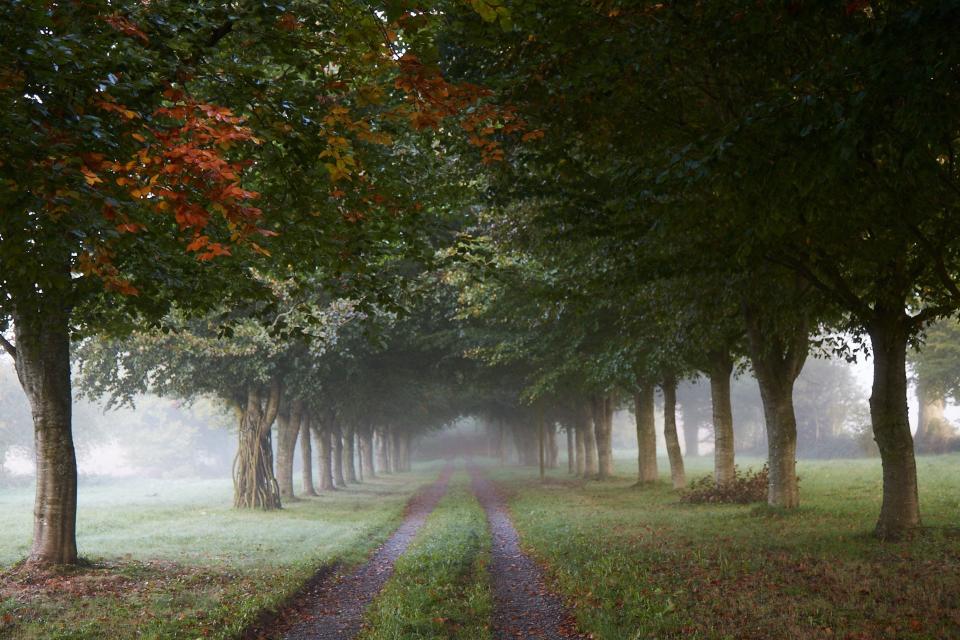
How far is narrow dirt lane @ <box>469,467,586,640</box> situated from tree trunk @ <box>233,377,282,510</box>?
60.2 feet

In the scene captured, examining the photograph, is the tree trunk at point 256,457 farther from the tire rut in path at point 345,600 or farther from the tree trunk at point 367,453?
the tree trunk at point 367,453

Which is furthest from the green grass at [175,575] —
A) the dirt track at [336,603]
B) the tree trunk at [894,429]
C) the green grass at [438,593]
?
the tree trunk at [894,429]

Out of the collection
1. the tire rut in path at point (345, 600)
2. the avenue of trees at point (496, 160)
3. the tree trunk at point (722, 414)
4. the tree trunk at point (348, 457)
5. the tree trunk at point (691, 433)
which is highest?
the avenue of trees at point (496, 160)

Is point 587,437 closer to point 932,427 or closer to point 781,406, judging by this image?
point 932,427

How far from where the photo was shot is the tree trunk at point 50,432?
13.0 m

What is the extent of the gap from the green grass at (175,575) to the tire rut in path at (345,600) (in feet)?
1.36

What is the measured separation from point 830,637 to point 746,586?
2424mm

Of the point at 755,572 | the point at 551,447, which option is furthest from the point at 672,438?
the point at 551,447

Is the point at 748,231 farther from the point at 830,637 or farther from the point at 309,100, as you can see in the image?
the point at 309,100

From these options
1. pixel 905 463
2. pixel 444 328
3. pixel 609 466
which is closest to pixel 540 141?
pixel 905 463

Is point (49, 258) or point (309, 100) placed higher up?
point (309, 100)

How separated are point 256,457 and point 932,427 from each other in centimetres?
4085

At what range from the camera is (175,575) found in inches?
515

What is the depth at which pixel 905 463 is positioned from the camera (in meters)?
12.6
